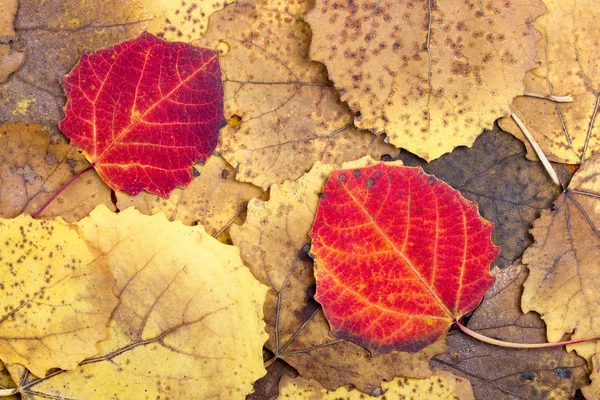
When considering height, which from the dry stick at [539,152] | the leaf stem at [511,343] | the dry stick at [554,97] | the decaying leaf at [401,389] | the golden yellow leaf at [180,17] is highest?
the golden yellow leaf at [180,17]

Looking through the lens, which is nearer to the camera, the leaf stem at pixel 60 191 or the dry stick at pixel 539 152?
the leaf stem at pixel 60 191

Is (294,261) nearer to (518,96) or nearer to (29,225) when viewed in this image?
(29,225)

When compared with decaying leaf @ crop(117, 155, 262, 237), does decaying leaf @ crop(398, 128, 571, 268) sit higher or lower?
higher

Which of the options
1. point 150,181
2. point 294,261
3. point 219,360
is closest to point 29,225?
point 150,181

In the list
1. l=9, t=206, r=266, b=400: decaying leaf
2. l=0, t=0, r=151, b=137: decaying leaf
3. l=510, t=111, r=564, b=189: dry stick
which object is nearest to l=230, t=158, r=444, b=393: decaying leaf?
l=9, t=206, r=266, b=400: decaying leaf

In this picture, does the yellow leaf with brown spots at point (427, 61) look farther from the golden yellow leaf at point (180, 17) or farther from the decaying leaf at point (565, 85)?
the golden yellow leaf at point (180, 17)

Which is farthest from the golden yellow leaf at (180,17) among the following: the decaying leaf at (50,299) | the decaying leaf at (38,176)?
the decaying leaf at (50,299)

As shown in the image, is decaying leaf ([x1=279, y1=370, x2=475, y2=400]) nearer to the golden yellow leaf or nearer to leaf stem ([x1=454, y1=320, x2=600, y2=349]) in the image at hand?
leaf stem ([x1=454, y1=320, x2=600, y2=349])
